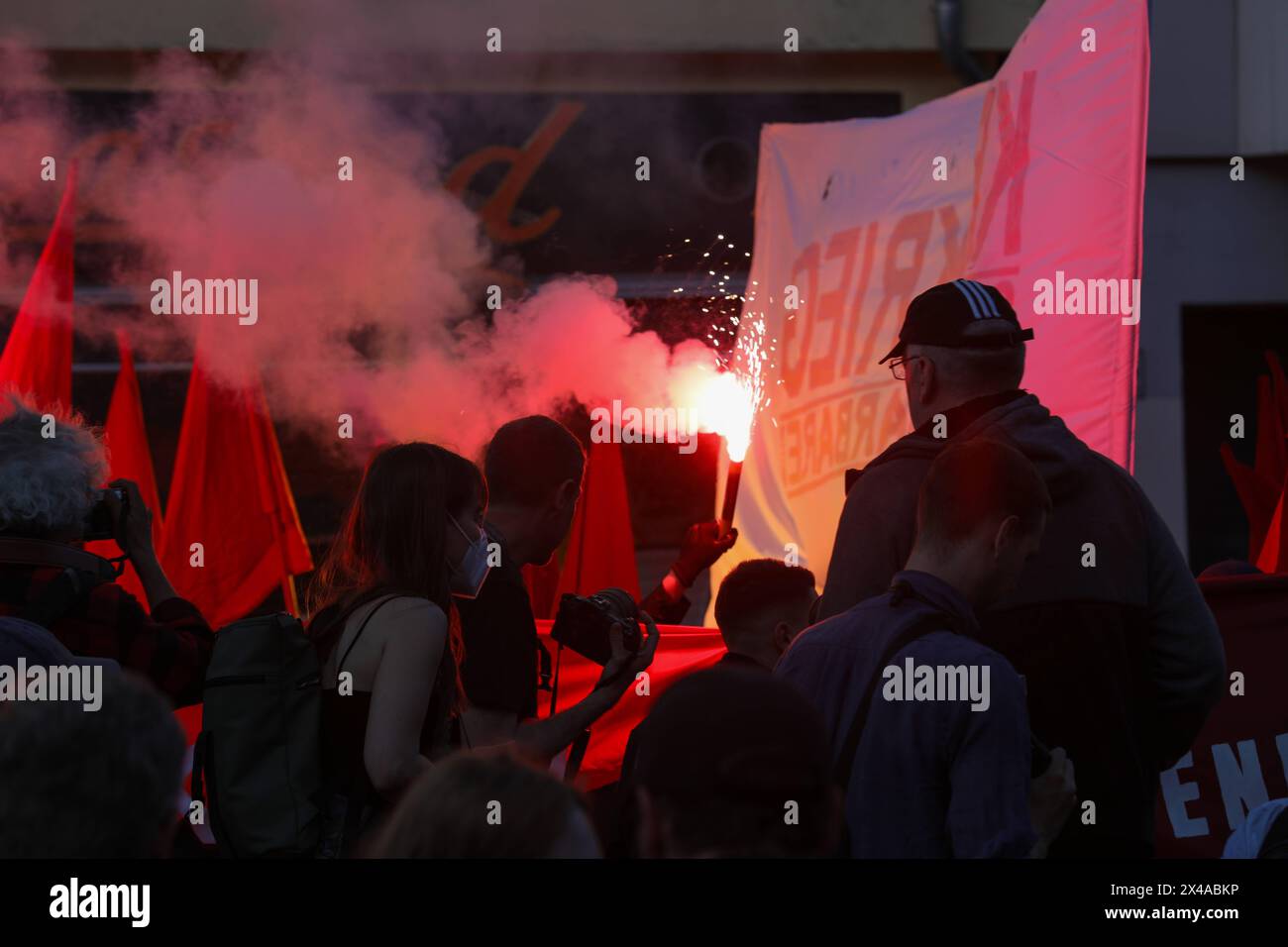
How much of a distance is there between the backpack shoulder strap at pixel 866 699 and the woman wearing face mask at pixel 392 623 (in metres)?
0.70

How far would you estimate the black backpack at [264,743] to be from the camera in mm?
2346

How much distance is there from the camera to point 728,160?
8367mm

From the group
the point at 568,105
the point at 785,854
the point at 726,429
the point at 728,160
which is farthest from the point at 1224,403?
the point at 785,854

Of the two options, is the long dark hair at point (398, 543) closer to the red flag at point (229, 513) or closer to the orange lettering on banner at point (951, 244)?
the orange lettering on banner at point (951, 244)

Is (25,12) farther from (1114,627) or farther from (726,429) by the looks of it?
(1114,627)

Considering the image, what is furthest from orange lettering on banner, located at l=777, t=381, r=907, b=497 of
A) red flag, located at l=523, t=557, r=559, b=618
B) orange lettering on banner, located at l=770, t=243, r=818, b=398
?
red flag, located at l=523, t=557, r=559, b=618

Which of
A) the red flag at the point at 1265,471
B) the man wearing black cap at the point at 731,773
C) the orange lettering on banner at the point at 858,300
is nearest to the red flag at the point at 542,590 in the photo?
the orange lettering on banner at the point at 858,300

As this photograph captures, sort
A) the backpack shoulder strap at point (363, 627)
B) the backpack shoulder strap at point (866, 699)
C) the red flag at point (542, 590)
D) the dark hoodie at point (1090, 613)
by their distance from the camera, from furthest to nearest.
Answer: the red flag at point (542, 590) → the backpack shoulder strap at point (363, 627) → the dark hoodie at point (1090, 613) → the backpack shoulder strap at point (866, 699)

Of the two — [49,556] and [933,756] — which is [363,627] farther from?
[933,756]

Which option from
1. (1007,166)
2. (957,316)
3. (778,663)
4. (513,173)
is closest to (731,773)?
(778,663)

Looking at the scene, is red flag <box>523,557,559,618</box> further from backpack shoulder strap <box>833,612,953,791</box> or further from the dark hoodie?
backpack shoulder strap <box>833,612,953,791</box>

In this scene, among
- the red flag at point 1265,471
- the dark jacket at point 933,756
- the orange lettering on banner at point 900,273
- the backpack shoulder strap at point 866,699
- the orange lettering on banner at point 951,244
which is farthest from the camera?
the red flag at point 1265,471
